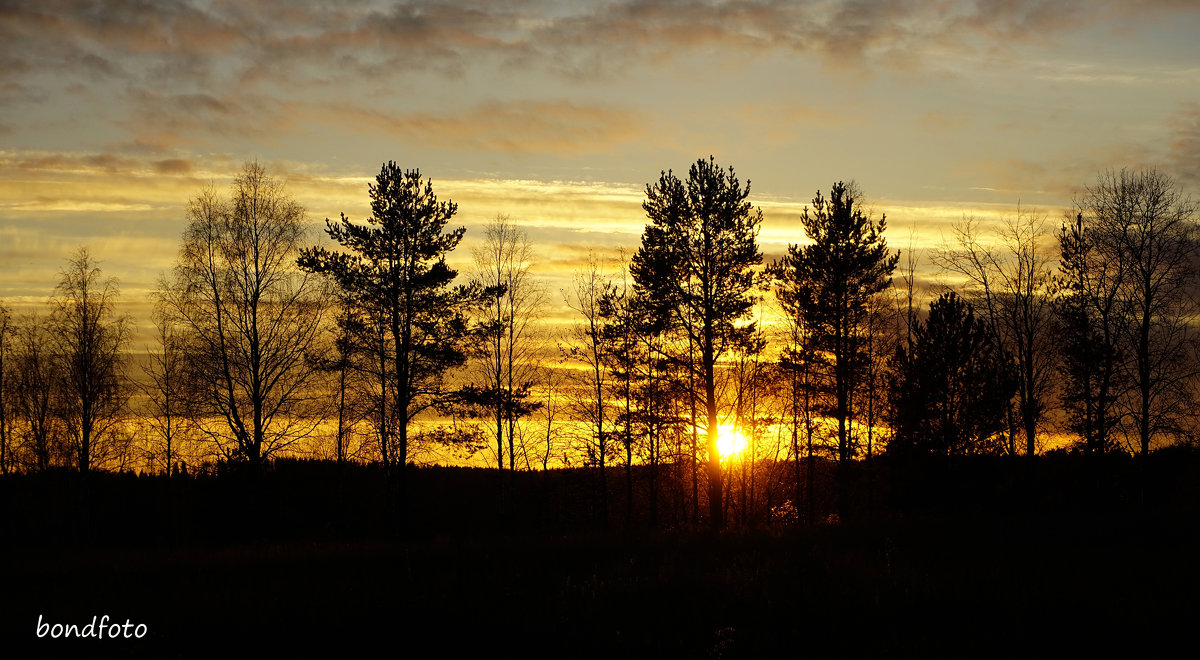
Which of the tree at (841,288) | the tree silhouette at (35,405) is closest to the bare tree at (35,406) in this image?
the tree silhouette at (35,405)

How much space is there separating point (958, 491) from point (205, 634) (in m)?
34.1

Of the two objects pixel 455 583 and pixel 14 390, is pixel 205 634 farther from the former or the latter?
pixel 14 390

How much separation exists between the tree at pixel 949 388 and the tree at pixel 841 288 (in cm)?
464

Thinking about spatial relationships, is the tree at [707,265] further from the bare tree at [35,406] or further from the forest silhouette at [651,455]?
the bare tree at [35,406]

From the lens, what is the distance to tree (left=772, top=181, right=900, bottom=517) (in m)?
Result: 32.3

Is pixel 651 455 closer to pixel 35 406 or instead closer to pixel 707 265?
pixel 707 265

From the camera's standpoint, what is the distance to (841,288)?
3244 centimetres

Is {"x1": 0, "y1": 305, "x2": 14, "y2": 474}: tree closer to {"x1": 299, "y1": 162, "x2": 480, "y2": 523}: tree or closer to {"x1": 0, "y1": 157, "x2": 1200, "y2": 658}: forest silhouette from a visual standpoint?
{"x1": 0, "y1": 157, "x2": 1200, "y2": 658}: forest silhouette

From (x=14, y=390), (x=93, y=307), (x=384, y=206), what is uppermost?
(x=384, y=206)

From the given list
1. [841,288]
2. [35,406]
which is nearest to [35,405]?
[35,406]

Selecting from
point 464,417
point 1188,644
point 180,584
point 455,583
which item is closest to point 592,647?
point 455,583

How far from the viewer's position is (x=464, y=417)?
29703mm

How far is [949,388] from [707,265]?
15683mm

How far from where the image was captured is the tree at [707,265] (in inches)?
1109
